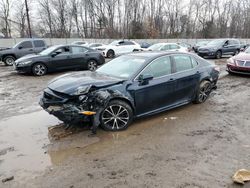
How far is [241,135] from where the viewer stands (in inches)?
193

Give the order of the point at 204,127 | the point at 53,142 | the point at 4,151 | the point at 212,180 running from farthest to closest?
the point at 204,127 < the point at 53,142 < the point at 4,151 < the point at 212,180

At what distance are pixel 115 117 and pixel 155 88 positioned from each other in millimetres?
1152

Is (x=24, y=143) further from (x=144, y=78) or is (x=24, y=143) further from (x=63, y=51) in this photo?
(x=63, y=51)

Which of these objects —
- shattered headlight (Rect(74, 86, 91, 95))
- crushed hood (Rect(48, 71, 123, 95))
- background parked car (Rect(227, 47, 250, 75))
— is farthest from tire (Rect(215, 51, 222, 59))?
shattered headlight (Rect(74, 86, 91, 95))

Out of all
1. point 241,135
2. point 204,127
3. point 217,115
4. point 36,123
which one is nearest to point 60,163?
point 36,123

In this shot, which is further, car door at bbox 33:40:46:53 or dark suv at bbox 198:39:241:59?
dark suv at bbox 198:39:241:59

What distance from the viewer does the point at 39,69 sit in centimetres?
1202

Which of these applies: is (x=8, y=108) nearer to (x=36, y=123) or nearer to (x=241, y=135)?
(x=36, y=123)

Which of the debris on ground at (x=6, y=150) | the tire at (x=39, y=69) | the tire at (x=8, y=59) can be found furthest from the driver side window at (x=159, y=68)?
the tire at (x=8, y=59)

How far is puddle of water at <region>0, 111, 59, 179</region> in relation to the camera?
12.6ft

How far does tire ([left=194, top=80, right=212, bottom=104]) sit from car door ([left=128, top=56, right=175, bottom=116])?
1.25 meters

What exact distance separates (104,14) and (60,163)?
49116mm

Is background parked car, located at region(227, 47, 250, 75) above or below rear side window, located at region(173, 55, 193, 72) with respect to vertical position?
below

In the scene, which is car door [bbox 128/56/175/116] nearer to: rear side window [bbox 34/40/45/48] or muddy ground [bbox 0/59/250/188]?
muddy ground [bbox 0/59/250/188]
